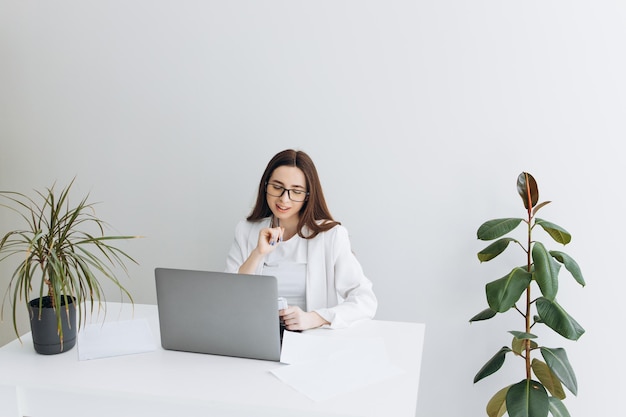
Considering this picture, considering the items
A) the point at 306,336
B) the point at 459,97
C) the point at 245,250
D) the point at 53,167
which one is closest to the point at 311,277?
the point at 245,250

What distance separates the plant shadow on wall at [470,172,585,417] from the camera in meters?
2.25

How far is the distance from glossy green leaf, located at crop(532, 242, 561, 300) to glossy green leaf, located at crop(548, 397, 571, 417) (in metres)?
0.47

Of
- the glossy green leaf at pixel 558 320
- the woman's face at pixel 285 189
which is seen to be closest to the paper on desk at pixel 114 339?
the woman's face at pixel 285 189

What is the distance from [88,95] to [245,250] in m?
1.33

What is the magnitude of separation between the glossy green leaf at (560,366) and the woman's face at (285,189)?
118 centimetres

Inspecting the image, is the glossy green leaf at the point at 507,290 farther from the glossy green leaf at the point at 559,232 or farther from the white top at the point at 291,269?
the white top at the point at 291,269

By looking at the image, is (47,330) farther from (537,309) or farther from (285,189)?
(537,309)

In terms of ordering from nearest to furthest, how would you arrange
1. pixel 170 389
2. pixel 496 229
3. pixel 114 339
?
pixel 170 389
pixel 114 339
pixel 496 229

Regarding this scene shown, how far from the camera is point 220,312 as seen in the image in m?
1.74

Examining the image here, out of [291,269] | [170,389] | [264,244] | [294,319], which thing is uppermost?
[264,244]

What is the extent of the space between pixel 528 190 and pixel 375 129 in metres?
0.77

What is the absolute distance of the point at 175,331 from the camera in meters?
1.80

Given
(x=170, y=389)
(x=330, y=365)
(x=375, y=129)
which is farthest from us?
(x=375, y=129)

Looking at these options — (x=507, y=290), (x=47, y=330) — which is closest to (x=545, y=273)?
(x=507, y=290)
